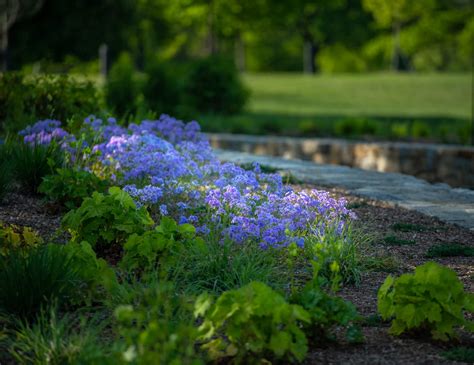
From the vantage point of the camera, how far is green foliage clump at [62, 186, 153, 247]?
13.4 ft

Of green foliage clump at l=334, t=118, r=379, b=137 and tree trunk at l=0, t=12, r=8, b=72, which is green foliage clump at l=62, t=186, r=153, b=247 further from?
tree trunk at l=0, t=12, r=8, b=72

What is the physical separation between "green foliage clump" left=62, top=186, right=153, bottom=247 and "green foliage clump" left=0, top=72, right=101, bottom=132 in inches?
112

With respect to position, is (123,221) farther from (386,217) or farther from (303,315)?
(386,217)

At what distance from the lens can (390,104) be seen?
22.1 metres

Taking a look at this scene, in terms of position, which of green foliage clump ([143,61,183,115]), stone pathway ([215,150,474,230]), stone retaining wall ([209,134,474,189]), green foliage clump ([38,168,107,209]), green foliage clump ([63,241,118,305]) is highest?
green foliage clump ([143,61,183,115])

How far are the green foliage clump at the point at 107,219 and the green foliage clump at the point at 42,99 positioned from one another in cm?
284

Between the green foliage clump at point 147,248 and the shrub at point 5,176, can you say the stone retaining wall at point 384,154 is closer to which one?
the shrub at point 5,176

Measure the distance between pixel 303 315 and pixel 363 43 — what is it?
3633cm

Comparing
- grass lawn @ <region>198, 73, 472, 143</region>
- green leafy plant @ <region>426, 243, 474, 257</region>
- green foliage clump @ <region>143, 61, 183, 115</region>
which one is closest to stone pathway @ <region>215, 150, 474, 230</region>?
green leafy plant @ <region>426, 243, 474, 257</region>

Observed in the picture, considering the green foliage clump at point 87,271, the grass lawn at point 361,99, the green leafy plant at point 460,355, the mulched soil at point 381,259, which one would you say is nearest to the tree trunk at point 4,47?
the grass lawn at point 361,99

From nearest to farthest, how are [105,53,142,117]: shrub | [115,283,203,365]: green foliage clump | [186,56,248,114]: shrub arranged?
[115,283,203,365]: green foliage clump → [105,53,142,117]: shrub → [186,56,248,114]: shrub

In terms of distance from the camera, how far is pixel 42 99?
723cm

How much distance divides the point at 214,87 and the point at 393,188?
34.2 feet

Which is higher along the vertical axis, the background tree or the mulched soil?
the background tree
